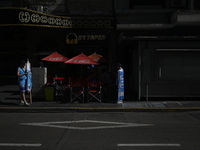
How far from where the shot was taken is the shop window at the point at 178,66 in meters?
12.4

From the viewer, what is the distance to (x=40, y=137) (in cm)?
683

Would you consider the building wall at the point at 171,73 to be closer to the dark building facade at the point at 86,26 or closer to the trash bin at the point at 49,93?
the dark building facade at the point at 86,26

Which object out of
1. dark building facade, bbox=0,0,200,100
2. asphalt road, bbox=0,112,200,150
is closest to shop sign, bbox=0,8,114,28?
dark building facade, bbox=0,0,200,100

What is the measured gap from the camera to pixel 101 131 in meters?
7.48

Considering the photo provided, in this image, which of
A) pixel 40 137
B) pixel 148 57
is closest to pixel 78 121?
pixel 40 137

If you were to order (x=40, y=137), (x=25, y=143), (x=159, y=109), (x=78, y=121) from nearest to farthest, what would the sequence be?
1. (x=25, y=143)
2. (x=40, y=137)
3. (x=78, y=121)
4. (x=159, y=109)

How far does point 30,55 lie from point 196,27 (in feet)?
40.0

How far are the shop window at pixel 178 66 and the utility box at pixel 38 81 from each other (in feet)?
18.5

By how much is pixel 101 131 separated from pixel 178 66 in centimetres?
659

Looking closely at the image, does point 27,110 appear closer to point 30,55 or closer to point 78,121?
point 78,121

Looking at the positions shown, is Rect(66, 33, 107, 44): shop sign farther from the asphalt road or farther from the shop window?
the asphalt road

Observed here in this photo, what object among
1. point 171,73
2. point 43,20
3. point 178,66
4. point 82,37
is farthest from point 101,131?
point 82,37

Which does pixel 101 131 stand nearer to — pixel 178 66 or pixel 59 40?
pixel 178 66

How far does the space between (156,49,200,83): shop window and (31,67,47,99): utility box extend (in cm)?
563
